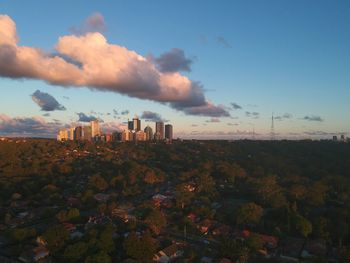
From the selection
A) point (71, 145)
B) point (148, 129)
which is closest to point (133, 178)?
point (71, 145)

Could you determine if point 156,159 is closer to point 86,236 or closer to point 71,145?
point 71,145

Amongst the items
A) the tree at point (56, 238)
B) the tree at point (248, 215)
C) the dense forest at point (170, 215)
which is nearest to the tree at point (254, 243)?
the dense forest at point (170, 215)

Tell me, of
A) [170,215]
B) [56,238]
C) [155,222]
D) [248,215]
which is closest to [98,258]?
[56,238]

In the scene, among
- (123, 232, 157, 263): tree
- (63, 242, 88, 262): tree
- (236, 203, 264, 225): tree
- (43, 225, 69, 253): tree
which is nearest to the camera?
(63, 242, 88, 262): tree

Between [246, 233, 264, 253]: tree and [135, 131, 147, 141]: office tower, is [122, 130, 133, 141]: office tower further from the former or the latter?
[246, 233, 264, 253]: tree

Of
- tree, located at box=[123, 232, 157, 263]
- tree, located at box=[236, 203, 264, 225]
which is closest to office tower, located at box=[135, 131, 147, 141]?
tree, located at box=[236, 203, 264, 225]

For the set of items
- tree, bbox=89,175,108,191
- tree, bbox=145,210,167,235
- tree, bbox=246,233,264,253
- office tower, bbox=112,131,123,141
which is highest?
office tower, bbox=112,131,123,141
